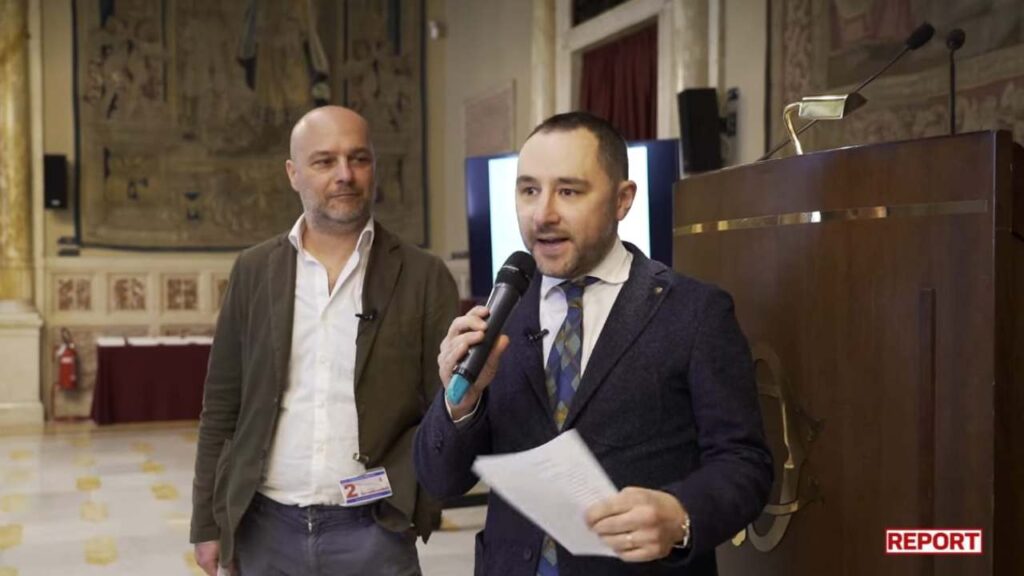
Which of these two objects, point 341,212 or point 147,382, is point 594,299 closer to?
point 341,212

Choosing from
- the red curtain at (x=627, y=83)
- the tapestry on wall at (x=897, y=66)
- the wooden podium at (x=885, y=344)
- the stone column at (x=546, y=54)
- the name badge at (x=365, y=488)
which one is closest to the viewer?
the wooden podium at (x=885, y=344)

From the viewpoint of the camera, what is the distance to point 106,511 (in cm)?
700

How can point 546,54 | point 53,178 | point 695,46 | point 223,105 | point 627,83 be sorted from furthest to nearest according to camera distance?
point 223,105, point 53,178, point 546,54, point 627,83, point 695,46

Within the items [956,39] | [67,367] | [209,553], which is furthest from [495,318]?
[67,367]

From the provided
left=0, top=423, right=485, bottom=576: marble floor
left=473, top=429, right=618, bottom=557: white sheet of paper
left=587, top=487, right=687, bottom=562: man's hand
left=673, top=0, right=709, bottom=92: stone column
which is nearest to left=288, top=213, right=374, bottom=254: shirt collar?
left=473, top=429, right=618, bottom=557: white sheet of paper

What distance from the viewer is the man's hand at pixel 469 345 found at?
1611 millimetres

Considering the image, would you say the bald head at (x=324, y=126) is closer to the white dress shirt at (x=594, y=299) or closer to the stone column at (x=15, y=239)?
the white dress shirt at (x=594, y=299)

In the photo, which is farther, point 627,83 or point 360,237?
point 627,83

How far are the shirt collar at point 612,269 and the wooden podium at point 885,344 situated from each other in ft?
1.56

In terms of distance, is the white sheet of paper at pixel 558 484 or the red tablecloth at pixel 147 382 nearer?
the white sheet of paper at pixel 558 484

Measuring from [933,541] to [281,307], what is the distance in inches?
60.1

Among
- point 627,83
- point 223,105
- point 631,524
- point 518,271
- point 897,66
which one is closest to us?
point 631,524

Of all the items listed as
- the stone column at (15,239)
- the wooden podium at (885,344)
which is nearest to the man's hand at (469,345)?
the wooden podium at (885,344)

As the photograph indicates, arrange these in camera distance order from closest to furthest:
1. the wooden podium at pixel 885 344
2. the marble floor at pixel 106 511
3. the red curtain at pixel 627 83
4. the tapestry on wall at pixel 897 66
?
the wooden podium at pixel 885 344 → the tapestry on wall at pixel 897 66 → the marble floor at pixel 106 511 → the red curtain at pixel 627 83
